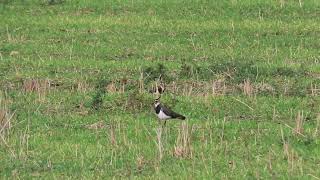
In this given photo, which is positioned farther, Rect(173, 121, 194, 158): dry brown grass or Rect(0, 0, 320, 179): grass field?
Rect(173, 121, 194, 158): dry brown grass

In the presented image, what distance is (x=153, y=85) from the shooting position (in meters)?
16.3

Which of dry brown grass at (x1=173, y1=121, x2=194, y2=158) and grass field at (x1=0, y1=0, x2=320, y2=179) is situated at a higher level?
dry brown grass at (x1=173, y1=121, x2=194, y2=158)

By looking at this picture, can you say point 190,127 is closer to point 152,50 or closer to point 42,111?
point 42,111

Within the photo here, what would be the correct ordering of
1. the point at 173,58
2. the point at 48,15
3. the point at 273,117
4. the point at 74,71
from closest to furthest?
1. the point at 273,117
2. the point at 74,71
3. the point at 173,58
4. the point at 48,15

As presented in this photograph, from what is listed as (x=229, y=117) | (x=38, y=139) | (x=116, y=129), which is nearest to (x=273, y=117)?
(x=229, y=117)

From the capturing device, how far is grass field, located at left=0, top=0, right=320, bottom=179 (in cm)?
1120

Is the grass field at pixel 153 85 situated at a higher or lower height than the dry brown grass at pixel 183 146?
lower

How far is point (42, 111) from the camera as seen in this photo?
14500 mm

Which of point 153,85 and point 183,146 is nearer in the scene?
point 183,146

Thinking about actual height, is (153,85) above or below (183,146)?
below

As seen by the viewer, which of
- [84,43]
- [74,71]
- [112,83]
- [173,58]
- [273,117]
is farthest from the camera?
[84,43]

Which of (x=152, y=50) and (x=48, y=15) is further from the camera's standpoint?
(x=48, y=15)

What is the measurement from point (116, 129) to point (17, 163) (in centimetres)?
222

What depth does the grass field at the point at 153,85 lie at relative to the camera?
11203mm
